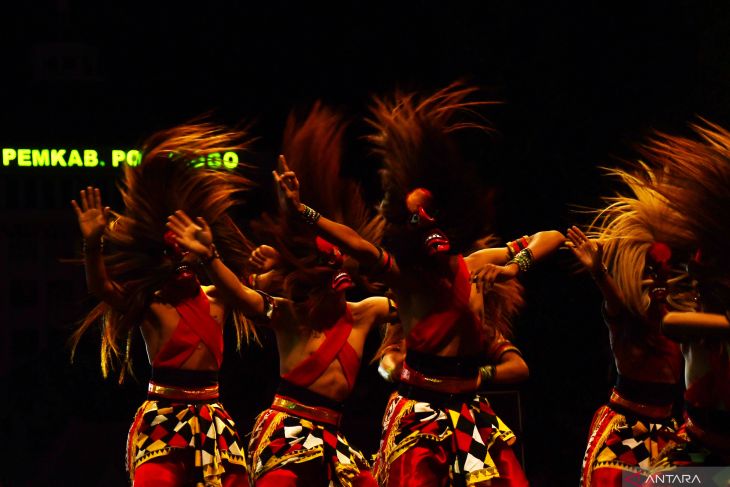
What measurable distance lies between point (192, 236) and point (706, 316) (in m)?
1.84

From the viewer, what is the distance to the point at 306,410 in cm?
458

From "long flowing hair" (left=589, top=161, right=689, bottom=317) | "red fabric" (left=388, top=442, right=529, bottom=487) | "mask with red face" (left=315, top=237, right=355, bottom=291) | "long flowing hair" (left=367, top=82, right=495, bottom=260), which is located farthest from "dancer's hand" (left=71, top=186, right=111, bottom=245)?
"long flowing hair" (left=589, top=161, right=689, bottom=317)

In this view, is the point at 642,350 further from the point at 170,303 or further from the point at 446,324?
the point at 170,303

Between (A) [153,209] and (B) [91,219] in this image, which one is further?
(A) [153,209]

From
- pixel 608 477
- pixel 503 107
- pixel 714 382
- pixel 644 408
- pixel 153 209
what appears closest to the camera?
pixel 714 382

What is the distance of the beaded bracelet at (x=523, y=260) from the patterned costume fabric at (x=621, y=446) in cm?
83

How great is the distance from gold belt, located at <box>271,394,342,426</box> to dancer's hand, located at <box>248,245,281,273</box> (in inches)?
22.0

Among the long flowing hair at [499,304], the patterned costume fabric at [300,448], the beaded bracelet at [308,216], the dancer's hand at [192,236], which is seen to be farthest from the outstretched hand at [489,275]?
the dancer's hand at [192,236]

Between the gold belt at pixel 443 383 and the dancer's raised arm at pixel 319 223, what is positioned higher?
the dancer's raised arm at pixel 319 223

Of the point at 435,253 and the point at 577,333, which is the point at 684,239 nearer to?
the point at 435,253

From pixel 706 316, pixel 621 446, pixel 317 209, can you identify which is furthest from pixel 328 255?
pixel 706 316

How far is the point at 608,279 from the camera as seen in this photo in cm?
497

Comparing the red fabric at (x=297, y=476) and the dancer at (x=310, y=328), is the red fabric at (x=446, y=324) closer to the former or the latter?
the dancer at (x=310, y=328)

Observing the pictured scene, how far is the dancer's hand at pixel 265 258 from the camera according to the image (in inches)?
191
